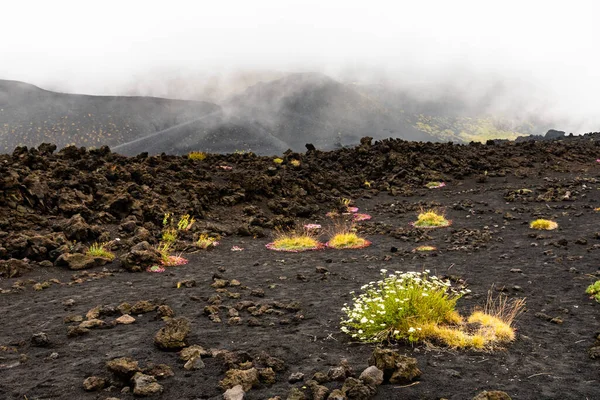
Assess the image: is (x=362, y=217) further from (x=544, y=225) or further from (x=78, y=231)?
(x=78, y=231)

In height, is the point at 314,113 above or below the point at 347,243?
above

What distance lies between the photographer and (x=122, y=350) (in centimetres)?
533

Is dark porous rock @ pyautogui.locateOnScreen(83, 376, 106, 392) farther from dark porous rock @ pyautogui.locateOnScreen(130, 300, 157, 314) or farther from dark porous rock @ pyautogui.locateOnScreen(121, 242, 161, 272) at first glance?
dark porous rock @ pyautogui.locateOnScreen(121, 242, 161, 272)

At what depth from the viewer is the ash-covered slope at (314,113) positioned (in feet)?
276

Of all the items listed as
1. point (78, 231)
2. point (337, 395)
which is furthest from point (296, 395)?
point (78, 231)

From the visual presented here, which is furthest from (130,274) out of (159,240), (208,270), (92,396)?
(92,396)

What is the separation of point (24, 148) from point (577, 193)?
955 inches

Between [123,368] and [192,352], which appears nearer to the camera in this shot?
[123,368]

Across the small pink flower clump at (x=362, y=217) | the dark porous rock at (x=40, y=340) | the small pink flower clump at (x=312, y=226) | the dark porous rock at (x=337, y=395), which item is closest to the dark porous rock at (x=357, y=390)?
the dark porous rock at (x=337, y=395)

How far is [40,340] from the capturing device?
18.3 feet

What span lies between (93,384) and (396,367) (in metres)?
3.09

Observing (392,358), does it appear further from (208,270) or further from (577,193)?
(577,193)

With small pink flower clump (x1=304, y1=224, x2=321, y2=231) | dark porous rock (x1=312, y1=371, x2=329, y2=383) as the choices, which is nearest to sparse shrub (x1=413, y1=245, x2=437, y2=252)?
small pink flower clump (x1=304, y1=224, x2=321, y2=231)

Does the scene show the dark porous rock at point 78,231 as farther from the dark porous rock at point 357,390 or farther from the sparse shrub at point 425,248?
the dark porous rock at point 357,390
